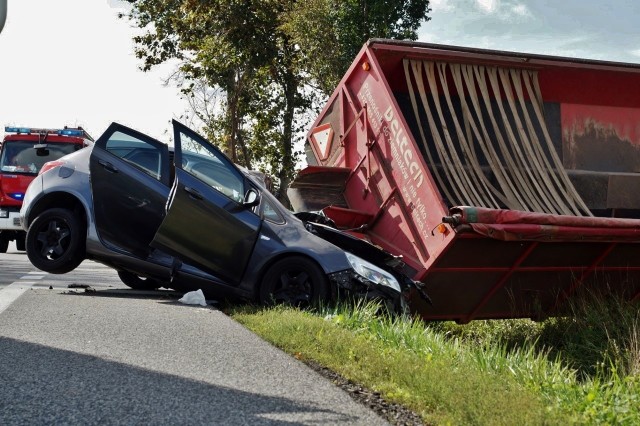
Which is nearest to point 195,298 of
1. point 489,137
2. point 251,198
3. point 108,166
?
point 251,198

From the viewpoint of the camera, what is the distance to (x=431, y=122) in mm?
11891

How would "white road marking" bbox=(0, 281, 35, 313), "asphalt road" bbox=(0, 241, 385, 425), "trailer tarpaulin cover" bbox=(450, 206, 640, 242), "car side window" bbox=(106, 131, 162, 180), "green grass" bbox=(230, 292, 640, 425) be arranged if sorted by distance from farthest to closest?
"car side window" bbox=(106, 131, 162, 180), "white road marking" bbox=(0, 281, 35, 313), "trailer tarpaulin cover" bbox=(450, 206, 640, 242), "green grass" bbox=(230, 292, 640, 425), "asphalt road" bbox=(0, 241, 385, 425)

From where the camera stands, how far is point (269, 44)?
29.5 meters

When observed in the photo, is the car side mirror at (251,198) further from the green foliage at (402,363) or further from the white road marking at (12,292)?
the white road marking at (12,292)

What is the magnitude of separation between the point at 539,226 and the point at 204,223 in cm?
332

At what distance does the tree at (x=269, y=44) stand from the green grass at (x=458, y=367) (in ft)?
65.7

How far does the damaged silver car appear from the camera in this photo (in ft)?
32.0

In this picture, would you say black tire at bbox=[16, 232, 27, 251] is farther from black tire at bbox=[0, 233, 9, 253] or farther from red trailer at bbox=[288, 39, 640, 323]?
red trailer at bbox=[288, 39, 640, 323]

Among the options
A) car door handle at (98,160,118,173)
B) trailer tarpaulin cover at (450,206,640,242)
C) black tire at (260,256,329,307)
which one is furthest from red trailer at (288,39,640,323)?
car door handle at (98,160,118,173)

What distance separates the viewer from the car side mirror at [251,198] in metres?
9.95

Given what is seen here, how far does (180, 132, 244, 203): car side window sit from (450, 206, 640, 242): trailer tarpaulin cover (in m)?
2.35

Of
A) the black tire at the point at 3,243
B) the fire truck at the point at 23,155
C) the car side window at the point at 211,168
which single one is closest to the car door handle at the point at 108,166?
the car side window at the point at 211,168

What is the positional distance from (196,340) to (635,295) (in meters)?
6.07

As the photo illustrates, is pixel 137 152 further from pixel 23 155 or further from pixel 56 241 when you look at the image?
pixel 23 155
